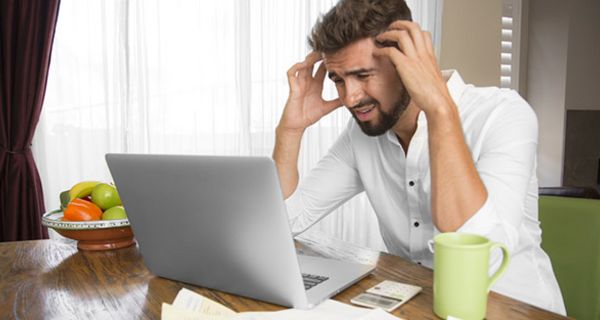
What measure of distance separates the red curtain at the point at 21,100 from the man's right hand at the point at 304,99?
56.3 inches

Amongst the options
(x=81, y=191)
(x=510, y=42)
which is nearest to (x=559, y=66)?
(x=510, y=42)

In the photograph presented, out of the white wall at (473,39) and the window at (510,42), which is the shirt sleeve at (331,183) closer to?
the white wall at (473,39)

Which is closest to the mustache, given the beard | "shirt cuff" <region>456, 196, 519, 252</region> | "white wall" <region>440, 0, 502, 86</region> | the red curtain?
the beard

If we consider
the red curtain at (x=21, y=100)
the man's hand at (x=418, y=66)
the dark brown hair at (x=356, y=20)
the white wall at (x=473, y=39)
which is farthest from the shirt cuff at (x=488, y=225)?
the white wall at (x=473, y=39)

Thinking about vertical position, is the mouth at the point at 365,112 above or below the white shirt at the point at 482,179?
above

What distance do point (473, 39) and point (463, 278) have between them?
3122 mm

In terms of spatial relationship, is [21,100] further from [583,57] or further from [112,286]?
[583,57]

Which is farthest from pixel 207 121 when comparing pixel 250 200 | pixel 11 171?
pixel 250 200

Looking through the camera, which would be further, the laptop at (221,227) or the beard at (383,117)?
the beard at (383,117)

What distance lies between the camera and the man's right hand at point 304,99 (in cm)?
146

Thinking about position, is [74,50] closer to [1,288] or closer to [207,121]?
[207,121]

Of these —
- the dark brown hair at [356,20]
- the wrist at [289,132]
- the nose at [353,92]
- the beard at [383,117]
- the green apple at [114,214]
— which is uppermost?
the dark brown hair at [356,20]

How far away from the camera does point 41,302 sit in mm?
831

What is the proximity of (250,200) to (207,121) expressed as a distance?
6.63 feet
